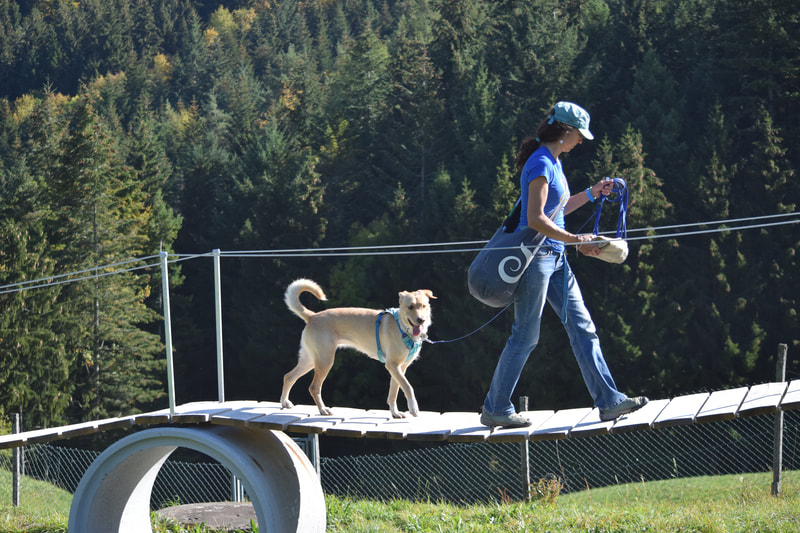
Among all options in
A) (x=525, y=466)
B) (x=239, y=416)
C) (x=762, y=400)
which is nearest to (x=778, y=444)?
(x=525, y=466)

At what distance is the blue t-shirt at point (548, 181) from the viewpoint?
4.55 m

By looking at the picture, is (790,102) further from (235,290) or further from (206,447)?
(206,447)

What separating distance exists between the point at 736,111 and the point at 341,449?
59.2 feet

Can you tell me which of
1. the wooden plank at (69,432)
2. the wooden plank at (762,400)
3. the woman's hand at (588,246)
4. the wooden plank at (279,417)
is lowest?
the wooden plank at (69,432)

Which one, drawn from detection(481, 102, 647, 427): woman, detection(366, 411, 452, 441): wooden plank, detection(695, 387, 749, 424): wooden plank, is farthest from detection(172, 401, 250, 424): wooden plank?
detection(695, 387, 749, 424): wooden plank

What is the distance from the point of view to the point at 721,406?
492 cm

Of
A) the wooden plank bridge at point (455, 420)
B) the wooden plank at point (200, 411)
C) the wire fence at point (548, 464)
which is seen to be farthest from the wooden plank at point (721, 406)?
the wire fence at point (548, 464)

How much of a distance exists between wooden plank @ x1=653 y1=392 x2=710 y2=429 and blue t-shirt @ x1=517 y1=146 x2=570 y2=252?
3.66 feet

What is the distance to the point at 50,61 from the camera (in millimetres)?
80312

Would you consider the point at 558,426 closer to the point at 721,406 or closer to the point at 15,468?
the point at 721,406

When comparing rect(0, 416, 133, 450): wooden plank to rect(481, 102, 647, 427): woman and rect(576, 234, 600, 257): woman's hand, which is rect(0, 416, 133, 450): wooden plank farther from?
rect(576, 234, 600, 257): woman's hand

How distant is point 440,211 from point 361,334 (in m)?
25.0

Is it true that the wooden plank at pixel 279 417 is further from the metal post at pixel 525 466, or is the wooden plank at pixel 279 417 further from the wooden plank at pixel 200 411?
the metal post at pixel 525 466

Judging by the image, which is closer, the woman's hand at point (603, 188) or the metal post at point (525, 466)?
the woman's hand at point (603, 188)
